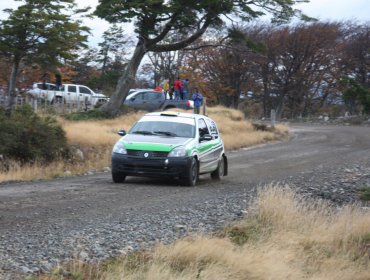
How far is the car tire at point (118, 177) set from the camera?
47.6ft

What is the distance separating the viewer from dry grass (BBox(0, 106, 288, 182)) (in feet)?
58.0

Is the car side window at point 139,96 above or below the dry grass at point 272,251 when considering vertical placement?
above

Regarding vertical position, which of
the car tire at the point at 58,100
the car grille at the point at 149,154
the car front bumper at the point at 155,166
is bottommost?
the car front bumper at the point at 155,166

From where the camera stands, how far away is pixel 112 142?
23859 mm

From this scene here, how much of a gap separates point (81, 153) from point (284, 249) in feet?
46.6

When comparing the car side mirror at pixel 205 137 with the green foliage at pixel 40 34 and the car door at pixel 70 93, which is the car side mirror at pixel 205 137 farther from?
the car door at pixel 70 93

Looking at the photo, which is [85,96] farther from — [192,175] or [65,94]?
[192,175]

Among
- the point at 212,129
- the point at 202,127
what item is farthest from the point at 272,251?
the point at 212,129

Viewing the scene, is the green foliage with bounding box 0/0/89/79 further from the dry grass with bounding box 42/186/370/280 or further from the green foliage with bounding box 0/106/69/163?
the dry grass with bounding box 42/186/370/280

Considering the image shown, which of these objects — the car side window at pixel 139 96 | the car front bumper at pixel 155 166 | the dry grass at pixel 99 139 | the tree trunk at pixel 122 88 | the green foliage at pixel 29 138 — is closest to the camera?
the car front bumper at pixel 155 166

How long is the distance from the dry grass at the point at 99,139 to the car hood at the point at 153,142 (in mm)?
3670

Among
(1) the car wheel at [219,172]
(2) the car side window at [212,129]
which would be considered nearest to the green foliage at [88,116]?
(2) the car side window at [212,129]

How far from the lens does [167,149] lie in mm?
14172

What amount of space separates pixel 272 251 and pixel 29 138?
13093 millimetres
